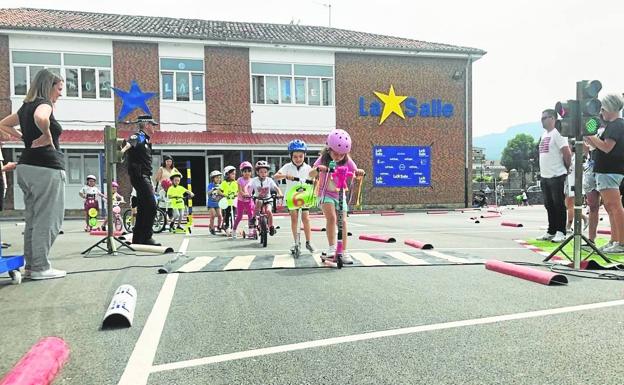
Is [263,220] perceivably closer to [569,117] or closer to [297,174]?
[297,174]

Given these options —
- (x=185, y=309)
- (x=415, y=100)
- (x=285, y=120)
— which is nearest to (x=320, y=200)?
(x=185, y=309)

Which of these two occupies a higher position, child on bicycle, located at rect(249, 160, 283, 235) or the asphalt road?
child on bicycle, located at rect(249, 160, 283, 235)

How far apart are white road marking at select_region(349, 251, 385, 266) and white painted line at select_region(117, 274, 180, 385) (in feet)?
9.45

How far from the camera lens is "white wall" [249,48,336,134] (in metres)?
28.2

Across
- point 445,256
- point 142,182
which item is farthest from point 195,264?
point 445,256

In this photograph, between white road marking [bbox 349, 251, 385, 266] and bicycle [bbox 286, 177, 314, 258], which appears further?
bicycle [bbox 286, 177, 314, 258]

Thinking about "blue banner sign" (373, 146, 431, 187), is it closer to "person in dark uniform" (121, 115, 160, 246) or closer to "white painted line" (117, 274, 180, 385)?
"person in dark uniform" (121, 115, 160, 246)

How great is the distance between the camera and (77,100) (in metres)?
26.0

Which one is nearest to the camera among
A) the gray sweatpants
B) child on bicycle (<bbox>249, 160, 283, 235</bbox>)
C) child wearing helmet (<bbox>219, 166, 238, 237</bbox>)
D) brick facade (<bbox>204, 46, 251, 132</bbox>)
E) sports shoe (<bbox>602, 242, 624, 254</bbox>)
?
the gray sweatpants

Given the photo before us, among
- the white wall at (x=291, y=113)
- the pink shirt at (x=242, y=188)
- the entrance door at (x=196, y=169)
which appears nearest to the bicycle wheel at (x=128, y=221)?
the pink shirt at (x=242, y=188)

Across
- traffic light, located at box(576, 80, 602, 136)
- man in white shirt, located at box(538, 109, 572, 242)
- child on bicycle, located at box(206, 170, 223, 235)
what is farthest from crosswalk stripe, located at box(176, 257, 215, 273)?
man in white shirt, located at box(538, 109, 572, 242)

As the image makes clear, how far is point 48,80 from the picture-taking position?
6.06 metres

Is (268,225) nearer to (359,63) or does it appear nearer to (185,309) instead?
(185,309)

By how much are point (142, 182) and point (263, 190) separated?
268 centimetres
